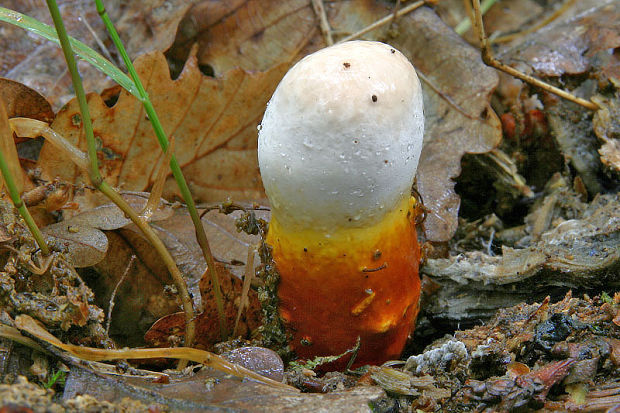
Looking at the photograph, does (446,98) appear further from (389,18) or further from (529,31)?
(529,31)

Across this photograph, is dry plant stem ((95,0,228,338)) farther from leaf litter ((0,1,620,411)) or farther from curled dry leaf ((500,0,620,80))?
curled dry leaf ((500,0,620,80))

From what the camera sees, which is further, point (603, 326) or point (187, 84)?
point (187, 84)

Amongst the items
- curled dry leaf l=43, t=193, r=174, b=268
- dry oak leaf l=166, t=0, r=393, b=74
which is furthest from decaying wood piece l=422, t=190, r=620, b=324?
dry oak leaf l=166, t=0, r=393, b=74

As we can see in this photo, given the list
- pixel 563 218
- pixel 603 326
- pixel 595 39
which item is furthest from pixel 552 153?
pixel 603 326

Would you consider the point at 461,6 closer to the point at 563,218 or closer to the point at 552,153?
the point at 552,153

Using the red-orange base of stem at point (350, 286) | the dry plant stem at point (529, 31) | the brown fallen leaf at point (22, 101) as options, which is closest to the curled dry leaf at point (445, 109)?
the red-orange base of stem at point (350, 286)

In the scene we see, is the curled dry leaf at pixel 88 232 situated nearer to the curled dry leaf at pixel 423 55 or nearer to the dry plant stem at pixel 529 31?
the curled dry leaf at pixel 423 55
